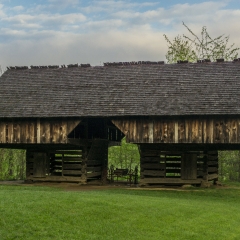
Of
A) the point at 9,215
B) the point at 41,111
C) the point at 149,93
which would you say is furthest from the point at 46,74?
the point at 9,215

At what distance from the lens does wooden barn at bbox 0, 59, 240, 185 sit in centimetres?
2013

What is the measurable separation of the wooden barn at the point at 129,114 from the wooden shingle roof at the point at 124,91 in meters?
0.05

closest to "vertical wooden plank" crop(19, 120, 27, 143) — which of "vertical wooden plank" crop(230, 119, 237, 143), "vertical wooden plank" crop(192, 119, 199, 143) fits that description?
"vertical wooden plank" crop(192, 119, 199, 143)

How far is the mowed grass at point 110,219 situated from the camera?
10.5 m

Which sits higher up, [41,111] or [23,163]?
[41,111]

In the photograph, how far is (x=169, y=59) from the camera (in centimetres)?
3422

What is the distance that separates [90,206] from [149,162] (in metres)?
9.71

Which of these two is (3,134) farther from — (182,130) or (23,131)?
(182,130)

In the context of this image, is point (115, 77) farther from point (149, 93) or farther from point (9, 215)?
point (9, 215)

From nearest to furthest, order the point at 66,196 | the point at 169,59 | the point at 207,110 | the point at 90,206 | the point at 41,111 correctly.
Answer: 1. the point at 90,206
2. the point at 66,196
3. the point at 207,110
4. the point at 41,111
5. the point at 169,59

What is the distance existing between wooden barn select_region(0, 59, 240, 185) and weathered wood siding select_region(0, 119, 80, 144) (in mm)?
51

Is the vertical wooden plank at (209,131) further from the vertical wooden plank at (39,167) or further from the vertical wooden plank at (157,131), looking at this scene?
the vertical wooden plank at (39,167)

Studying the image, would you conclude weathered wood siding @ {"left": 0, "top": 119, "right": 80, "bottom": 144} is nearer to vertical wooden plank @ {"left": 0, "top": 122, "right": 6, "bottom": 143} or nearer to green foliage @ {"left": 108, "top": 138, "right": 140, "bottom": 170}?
vertical wooden plank @ {"left": 0, "top": 122, "right": 6, "bottom": 143}

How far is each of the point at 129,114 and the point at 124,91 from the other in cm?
212
